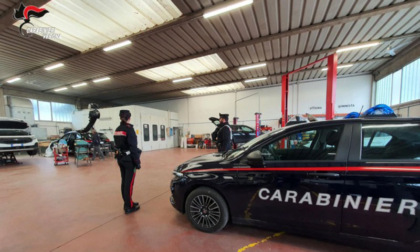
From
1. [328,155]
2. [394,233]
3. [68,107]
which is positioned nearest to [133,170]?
[328,155]

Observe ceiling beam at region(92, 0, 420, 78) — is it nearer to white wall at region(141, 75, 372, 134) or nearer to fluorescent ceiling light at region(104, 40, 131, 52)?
fluorescent ceiling light at region(104, 40, 131, 52)

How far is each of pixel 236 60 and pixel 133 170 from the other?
737 centimetres

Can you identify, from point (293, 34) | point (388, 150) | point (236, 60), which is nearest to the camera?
point (388, 150)

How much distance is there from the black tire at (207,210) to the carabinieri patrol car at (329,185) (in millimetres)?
11

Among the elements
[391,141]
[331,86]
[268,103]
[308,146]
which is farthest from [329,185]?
[268,103]

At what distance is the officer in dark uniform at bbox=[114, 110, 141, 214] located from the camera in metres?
2.44

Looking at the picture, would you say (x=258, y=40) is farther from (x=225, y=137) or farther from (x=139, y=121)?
(x=139, y=121)

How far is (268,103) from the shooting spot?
12.4m

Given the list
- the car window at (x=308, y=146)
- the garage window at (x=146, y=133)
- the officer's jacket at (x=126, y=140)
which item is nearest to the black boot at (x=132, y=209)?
the officer's jacket at (x=126, y=140)

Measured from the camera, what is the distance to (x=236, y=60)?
815 cm

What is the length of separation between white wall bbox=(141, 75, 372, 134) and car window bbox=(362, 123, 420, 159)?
11053mm

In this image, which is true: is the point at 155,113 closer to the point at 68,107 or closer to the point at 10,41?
the point at 10,41

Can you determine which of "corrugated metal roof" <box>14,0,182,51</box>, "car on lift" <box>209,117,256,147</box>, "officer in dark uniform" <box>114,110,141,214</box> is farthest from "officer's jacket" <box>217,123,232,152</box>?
"car on lift" <box>209,117,256,147</box>

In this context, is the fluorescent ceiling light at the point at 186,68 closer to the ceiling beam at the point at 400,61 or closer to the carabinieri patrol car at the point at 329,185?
→ the carabinieri patrol car at the point at 329,185
